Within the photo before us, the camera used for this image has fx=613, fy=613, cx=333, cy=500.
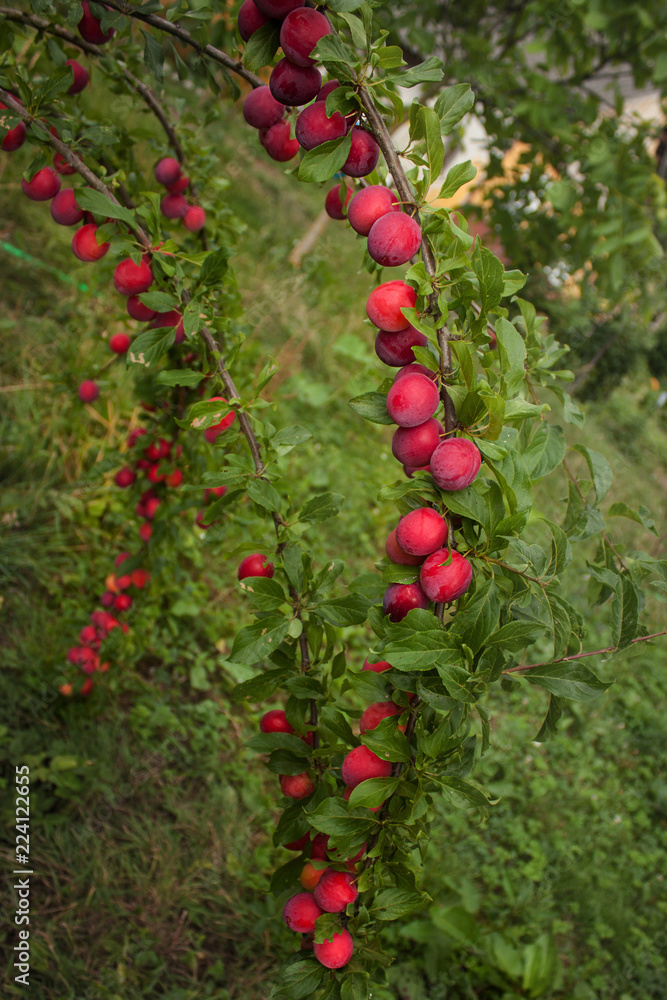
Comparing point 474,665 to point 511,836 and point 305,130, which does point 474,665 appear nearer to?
point 305,130

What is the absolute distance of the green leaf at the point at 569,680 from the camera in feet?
2.33

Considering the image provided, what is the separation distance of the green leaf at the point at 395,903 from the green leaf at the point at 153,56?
1.31 meters

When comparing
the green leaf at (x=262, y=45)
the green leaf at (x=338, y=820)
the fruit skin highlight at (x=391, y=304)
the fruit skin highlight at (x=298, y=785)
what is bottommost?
the fruit skin highlight at (x=298, y=785)

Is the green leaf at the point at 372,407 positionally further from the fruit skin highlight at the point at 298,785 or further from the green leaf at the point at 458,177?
the fruit skin highlight at the point at 298,785

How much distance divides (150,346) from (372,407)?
41cm

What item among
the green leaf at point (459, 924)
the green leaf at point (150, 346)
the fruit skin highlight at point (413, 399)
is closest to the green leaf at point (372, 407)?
the fruit skin highlight at point (413, 399)

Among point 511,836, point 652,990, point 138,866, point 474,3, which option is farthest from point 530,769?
point 474,3

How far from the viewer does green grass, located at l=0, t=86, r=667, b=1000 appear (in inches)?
61.3

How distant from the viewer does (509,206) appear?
3543 mm

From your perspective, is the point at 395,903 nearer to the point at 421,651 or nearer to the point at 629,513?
the point at 421,651

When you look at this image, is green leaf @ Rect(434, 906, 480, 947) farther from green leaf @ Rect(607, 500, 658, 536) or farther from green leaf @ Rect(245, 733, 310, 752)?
green leaf @ Rect(607, 500, 658, 536)

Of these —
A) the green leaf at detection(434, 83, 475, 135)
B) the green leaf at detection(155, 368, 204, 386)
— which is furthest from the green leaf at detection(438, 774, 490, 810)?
the green leaf at detection(434, 83, 475, 135)

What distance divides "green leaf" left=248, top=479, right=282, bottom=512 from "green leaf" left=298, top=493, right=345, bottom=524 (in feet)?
0.16

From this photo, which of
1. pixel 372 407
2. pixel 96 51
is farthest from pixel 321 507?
pixel 96 51
